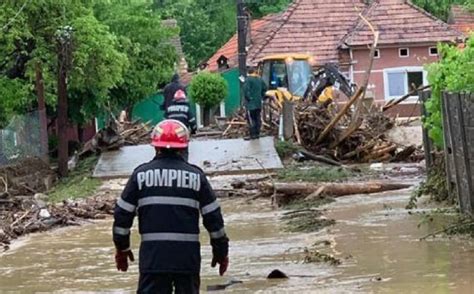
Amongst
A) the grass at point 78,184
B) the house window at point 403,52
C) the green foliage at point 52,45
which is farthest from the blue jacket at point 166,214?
the house window at point 403,52

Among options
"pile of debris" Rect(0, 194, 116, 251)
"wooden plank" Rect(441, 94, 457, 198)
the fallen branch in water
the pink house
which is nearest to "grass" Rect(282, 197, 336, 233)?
"wooden plank" Rect(441, 94, 457, 198)

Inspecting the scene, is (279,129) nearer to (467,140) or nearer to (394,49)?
(467,140)

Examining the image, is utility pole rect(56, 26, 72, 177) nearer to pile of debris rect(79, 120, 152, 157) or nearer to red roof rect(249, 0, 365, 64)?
pile of debris rect(79, 120, 152, 157)

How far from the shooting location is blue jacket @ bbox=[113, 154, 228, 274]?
7984 millimetres

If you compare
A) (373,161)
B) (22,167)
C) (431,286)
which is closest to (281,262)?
(431,286)

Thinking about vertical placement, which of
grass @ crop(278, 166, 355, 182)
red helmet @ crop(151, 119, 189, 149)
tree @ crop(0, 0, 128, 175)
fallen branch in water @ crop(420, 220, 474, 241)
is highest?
tree @ crop(0, 0, 128, 175)

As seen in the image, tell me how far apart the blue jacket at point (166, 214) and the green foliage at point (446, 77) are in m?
6.39

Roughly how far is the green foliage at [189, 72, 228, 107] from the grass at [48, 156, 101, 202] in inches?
829

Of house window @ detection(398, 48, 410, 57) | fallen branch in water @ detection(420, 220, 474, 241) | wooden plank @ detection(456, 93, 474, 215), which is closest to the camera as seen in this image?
fallen branch in water @ detection(420, 220, 474, 241)

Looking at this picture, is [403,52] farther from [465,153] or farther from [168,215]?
[168,215]

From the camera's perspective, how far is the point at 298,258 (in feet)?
42.5

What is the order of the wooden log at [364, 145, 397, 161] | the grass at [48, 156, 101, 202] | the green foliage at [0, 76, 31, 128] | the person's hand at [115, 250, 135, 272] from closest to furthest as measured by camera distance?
the person's hand at [115, 250, 135, 272] → the grass at [48, 156, 101, 202] → the wooden log at [364, 145, 397, 161] → the green foliage at [0, 76, 31, 128]

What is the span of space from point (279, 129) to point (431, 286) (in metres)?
20.1

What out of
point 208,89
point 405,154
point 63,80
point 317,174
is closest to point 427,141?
point 317,174
